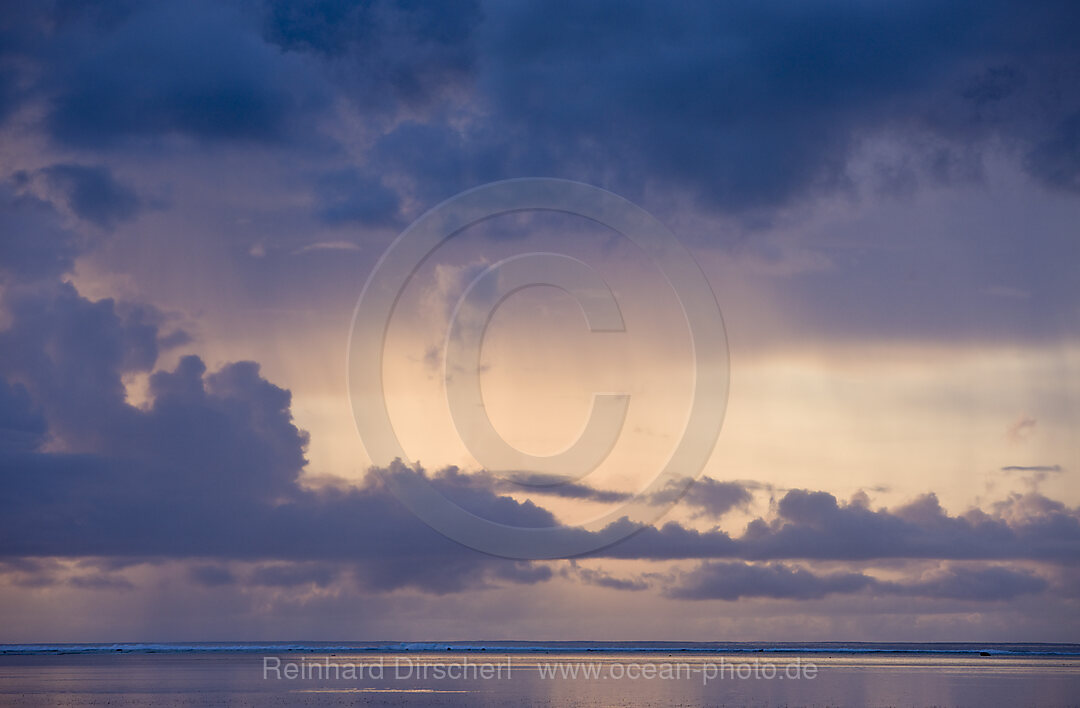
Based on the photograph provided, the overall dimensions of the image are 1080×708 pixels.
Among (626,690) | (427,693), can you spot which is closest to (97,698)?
(427,693)

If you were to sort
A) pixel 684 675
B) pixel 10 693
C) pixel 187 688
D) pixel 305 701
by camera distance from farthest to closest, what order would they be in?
pixel 684 675
pixel 187 688
pixel 10 693
pixel 305 701

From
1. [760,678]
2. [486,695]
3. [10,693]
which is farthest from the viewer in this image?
[760,678]

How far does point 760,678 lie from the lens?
163375 millimetres

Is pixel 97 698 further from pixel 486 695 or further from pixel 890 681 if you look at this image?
pixel 890 681

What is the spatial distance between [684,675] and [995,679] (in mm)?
54664

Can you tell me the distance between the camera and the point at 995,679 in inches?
7131

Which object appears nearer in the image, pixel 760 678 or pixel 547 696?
pixel 547 696

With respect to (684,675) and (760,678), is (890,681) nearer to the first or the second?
(760,678)

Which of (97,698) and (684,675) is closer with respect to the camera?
(97,698)

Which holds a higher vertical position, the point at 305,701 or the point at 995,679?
the point at 305,701

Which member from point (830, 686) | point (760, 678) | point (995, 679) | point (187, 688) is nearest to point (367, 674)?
point (187, 688)

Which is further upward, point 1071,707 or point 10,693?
point 10,693

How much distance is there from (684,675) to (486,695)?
62.8m

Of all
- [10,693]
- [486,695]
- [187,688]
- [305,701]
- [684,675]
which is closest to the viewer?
[305,701]
